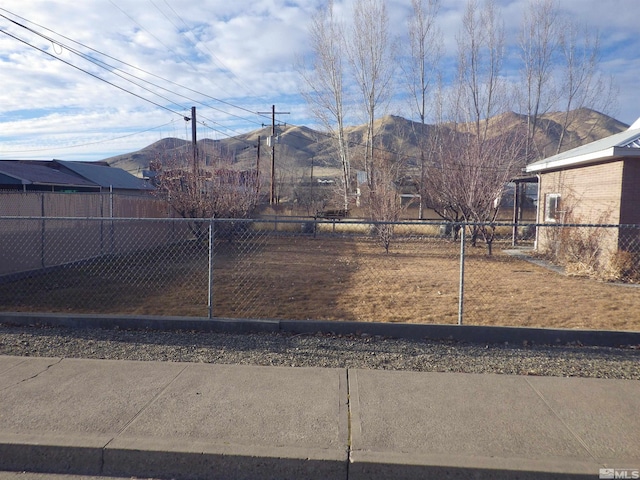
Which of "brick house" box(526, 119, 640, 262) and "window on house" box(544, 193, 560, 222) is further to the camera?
"window on house" box(544, 193, 560, 222)

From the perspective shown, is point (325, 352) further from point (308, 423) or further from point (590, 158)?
point (590, 158)

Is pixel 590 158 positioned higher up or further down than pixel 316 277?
higher up

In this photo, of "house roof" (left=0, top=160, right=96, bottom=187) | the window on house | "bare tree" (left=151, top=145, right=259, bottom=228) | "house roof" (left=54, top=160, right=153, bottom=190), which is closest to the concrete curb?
"bare tree" (left=151, top=145, right=259, bottom=228)

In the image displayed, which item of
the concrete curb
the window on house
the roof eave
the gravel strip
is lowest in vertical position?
the gravel strip

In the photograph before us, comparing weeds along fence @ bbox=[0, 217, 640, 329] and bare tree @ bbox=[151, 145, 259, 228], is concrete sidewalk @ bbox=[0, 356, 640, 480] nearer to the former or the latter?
weeds along fence @ bbox=[0, 217, 640, 329]

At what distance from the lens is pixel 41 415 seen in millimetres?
4160

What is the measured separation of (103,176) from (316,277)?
16926 millimetres

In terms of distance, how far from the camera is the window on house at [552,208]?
52.7ft

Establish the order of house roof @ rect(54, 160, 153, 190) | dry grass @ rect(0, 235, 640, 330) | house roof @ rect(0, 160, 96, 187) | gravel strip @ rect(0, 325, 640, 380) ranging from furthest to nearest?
house roof @ rect(54, 160, 153, 190) → house roof @ rect(0, 160, 96, 187) → dry grass @ rect(0, 235, 640, 330) → gravel strip @ rect(0, 325, 640, 380)

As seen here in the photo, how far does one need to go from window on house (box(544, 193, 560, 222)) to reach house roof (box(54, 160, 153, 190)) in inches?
695

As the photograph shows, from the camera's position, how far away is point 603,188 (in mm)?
13047

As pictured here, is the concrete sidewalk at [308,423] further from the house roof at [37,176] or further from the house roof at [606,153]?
the house roof at [37,176]

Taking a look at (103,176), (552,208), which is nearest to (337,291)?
(552,208)

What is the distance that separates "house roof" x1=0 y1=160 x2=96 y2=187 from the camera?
672 inches
